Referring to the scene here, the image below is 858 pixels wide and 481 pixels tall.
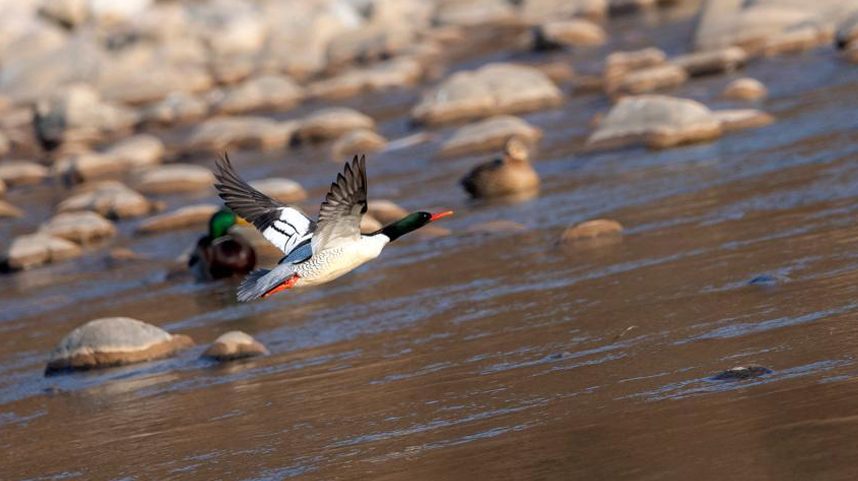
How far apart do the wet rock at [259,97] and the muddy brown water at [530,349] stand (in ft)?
44.8

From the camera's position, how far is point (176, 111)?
29.7 meters

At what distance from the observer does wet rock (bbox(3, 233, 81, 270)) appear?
16203 millimetres

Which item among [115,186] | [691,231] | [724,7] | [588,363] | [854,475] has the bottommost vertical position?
[854,475]

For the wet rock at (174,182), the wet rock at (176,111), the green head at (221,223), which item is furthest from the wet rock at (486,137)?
the wet rock at (176,111)

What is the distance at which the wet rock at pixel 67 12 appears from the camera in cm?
3950

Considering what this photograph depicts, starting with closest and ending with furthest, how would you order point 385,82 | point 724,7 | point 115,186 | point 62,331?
point 62,331 < point 115,186 < point 724,7 < point 385,82

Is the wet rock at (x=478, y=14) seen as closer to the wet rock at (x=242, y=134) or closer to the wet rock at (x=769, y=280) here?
the wet rock at (x=242, y=134)

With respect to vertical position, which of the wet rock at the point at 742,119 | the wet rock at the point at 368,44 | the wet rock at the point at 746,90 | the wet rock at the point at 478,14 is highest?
the wet rock at the point at 478,14

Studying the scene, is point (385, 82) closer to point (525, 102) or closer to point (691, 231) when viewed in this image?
point (525, 102)

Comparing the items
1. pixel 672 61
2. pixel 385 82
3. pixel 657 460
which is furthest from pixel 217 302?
pixel 385 82

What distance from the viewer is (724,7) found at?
24.8 metres

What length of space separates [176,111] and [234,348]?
20.3 metres

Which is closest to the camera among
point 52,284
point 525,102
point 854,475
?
point 854,475

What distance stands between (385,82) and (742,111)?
12.7 metres
